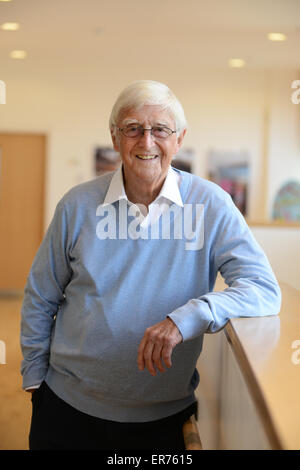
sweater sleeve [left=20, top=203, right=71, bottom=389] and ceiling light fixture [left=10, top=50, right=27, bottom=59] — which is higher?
ceiling light fixture [left=10, top=50, right=27, bottom=59]

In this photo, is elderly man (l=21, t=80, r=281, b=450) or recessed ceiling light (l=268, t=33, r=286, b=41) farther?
recessed ceiling light (l=268, t=33, r=286, b=41)

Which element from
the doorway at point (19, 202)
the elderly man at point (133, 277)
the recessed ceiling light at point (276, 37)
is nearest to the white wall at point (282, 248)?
the elderly man at point (133, 277)

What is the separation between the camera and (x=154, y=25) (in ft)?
15.6

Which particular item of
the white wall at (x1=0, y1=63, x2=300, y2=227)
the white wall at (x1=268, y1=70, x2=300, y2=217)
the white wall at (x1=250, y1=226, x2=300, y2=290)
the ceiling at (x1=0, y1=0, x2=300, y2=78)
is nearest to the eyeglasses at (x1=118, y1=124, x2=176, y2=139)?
the white wall at (x1=250, y1=226, x2=300, y2=290)

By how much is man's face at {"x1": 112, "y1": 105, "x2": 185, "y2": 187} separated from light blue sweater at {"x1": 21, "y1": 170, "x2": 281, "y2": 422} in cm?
8

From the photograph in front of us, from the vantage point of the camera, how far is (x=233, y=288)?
111 centimetres

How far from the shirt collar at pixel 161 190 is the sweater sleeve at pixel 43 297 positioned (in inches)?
5.1

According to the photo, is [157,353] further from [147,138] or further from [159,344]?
[147,138]

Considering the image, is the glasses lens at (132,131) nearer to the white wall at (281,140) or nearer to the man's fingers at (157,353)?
the man's fingers at (157,353)

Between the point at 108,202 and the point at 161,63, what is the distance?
513cm

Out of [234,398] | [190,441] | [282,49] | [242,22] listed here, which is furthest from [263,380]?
[282,49]

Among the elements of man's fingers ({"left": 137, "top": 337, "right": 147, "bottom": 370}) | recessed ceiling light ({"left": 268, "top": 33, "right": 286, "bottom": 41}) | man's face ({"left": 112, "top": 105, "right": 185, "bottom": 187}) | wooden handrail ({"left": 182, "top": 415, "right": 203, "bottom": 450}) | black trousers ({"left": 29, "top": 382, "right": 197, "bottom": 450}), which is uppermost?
recessed ceiling light ({"left": 268, "top": 33, "right": 286, "bottom": 41})

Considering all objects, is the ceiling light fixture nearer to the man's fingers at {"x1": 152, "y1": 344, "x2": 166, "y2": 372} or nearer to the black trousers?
the black trousers

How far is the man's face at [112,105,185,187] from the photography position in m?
1.24
